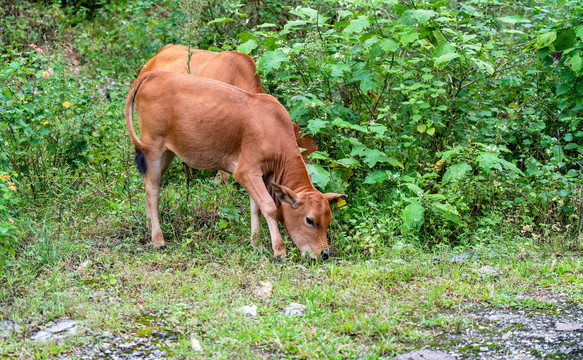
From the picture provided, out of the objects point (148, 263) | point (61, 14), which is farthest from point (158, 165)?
point (61, 14)

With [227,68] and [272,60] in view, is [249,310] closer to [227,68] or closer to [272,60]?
[272,60]

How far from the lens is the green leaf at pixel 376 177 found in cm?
688

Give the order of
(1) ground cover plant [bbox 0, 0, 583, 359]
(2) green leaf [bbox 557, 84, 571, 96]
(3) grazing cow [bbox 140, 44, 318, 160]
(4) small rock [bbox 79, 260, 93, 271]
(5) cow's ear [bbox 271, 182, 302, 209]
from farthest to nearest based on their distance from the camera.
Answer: (3) grazing cow [bbox 140, 44, 318, 160]
(2) green leaf [bbox 557, 84, 571, 96]
(5) cow's ear [bbox 271, 182, 302, 209]
(4) small rock [bbox 79, 260, 93, 271]
(1) ground cover plant [bbox 0, 0, 583, 359]

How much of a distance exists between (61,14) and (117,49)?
1605 millimetres

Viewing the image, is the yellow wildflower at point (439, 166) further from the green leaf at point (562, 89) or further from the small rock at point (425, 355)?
the small rock at point (425, 355)

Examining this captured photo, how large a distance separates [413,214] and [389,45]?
5.77ft

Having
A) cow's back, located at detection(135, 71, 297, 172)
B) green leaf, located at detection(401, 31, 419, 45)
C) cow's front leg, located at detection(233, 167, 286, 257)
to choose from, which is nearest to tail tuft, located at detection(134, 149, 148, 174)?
cow's back, located at detection(135, 71, 297, 172)

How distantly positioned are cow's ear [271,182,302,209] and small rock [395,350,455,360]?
2195mm

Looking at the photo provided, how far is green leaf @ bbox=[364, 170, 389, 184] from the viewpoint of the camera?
688 centimetres

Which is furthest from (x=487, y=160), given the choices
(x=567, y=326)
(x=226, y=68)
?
(x=226, y=68)

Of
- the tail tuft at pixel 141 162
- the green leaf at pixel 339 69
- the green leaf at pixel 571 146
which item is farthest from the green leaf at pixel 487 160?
the tail tuft at pixel 141 162

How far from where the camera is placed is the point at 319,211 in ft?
20.6

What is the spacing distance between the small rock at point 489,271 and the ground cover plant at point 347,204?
24mm

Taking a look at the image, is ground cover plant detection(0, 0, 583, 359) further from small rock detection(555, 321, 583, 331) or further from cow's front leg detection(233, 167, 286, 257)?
small rock detection(555, 321, 583, 331)
